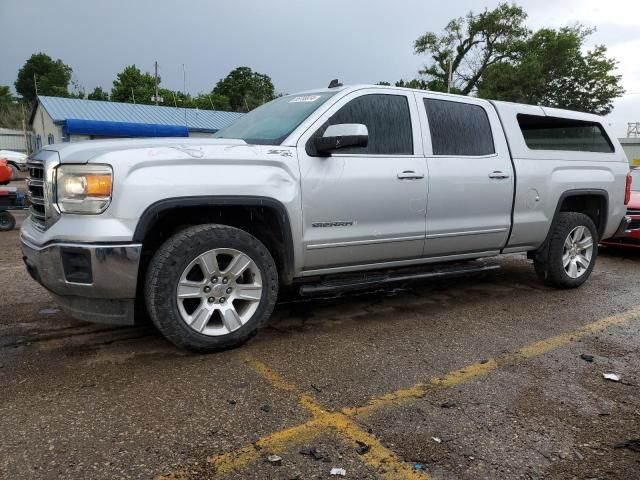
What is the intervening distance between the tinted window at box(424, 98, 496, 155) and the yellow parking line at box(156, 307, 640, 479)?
1811 mm

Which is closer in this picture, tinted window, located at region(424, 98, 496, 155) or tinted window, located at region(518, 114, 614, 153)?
tinted window, located at region(424, 98, 496, 155)

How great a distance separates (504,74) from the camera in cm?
4041

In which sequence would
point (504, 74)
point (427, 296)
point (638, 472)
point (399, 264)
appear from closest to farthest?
1. point (638, 472)
2. point (399, 264)
3. point (427, 296)
4. point (504, 74)

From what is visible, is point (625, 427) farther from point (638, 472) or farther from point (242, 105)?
point (242, 105)

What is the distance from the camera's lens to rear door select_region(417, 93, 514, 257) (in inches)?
173

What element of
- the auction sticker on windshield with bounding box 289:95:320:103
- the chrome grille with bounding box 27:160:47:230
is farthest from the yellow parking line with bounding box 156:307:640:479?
the auction sticker on windshield with bounding box 289:95:320:103

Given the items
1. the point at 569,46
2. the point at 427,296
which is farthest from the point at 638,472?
the point at 569,46

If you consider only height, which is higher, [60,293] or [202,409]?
[60,293]

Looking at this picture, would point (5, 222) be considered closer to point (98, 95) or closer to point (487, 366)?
point (487, 366)

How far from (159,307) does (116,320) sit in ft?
0.90

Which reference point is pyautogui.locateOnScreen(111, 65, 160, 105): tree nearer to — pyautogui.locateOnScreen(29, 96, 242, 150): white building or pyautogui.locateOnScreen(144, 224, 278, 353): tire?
pyautogui.locateOnScreen(29, 96, 242, 150): white building

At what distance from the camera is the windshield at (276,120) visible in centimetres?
383

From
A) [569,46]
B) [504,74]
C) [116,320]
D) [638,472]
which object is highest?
[569,46]

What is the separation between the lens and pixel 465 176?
4512 millimetres
